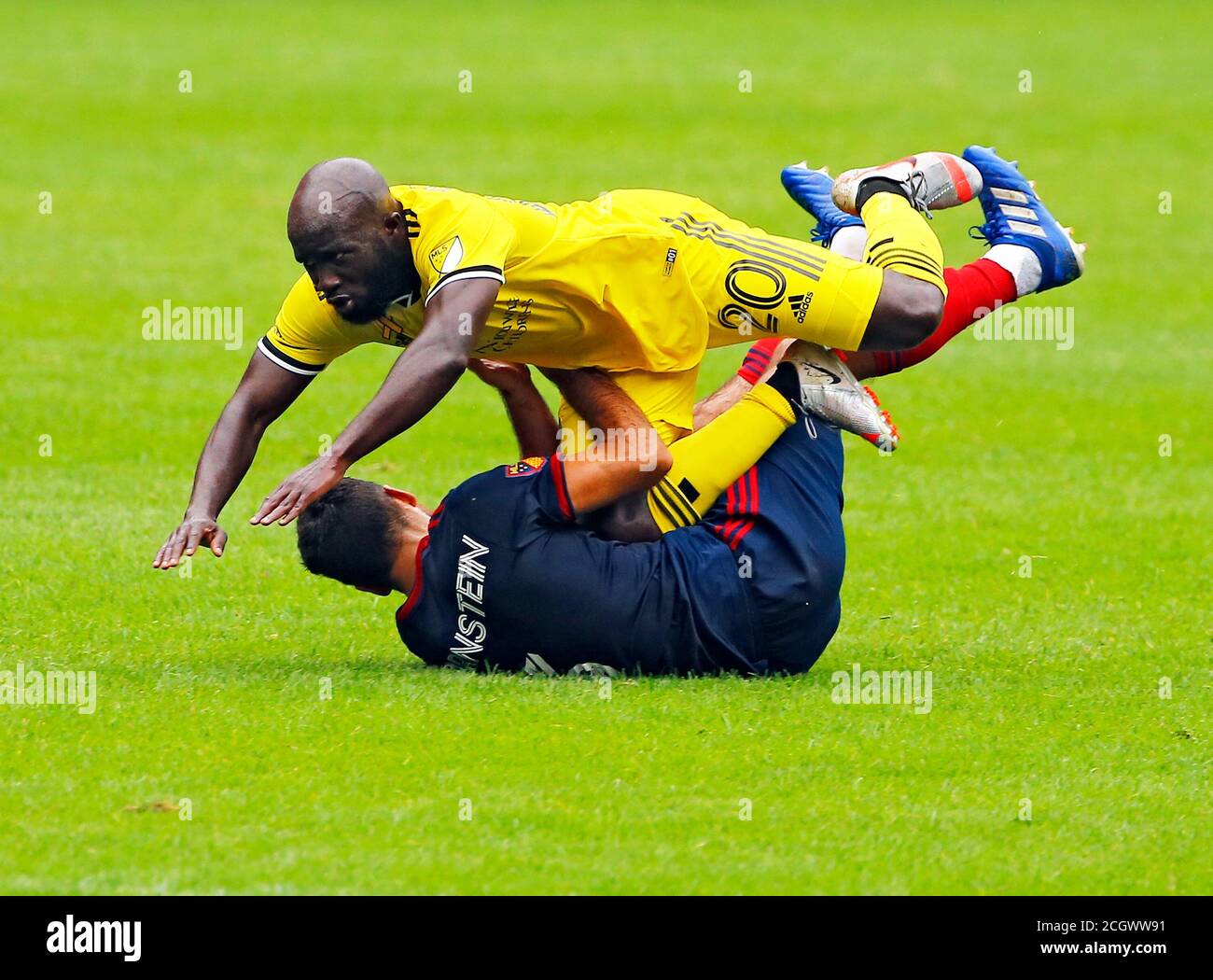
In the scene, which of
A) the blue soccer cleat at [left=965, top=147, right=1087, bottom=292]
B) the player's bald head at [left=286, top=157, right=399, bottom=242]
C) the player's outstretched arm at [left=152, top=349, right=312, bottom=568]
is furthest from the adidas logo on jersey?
the player's outstretched arm at [left=152, top=349, right=312, bottom=568]

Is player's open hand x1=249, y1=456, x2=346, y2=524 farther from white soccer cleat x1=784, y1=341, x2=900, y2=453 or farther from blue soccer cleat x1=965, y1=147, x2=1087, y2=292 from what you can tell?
blue soccer cleat x1=965, y1=147, x2=1087, y2=292

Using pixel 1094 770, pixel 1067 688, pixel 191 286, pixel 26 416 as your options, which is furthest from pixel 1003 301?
pixel 191 286

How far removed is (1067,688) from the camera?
8.34 metres

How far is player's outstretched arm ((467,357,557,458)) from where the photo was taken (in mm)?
9297

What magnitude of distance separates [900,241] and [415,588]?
2.81 meters

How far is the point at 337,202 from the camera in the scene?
25.9 feet

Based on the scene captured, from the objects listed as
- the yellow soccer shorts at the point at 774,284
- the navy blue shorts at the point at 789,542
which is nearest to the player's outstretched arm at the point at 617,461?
the navy blue shorts at the point at 789,542

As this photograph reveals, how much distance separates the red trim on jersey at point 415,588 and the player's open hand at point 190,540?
807 millimetres

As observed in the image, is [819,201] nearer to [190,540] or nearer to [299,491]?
[299,491]

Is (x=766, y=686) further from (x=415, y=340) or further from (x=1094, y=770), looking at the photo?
(x=415, y=340)

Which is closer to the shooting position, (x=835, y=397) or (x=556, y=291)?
(x=556, y=291)

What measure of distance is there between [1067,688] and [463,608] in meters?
2.53

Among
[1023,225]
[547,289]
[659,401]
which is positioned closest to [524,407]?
[659,401]

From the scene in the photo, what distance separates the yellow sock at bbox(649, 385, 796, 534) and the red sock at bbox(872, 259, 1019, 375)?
85 centimetres
